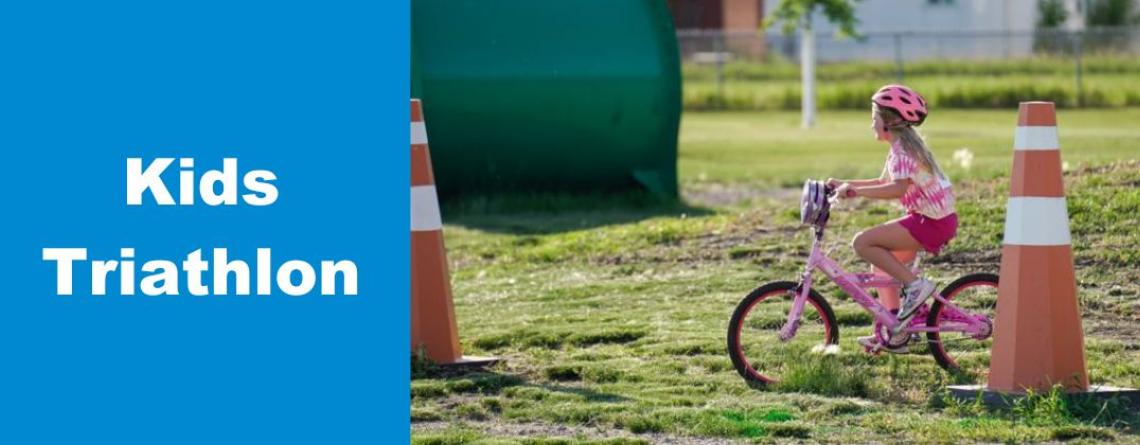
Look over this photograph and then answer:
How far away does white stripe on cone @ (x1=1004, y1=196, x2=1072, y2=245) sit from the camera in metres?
6.36

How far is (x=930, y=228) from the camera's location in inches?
277

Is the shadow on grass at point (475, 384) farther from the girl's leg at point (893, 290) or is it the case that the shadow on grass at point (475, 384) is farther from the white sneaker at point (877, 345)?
the girl's leg at point (893, 290)

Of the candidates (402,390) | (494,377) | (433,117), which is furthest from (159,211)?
(433,117)

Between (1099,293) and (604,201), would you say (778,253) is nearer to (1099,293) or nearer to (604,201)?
(1099,293)

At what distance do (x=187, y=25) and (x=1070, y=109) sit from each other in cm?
2668

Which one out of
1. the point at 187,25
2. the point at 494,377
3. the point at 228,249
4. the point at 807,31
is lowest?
the point at 494,377

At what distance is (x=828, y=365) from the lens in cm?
690

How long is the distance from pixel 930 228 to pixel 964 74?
29475 millimetres

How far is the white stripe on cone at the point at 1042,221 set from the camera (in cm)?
636

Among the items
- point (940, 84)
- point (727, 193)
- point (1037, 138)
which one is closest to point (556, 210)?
point (727, 193)

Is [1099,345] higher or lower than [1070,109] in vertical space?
lower

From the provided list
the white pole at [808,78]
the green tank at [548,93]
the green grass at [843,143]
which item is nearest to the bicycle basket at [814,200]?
the green grass at [843,143]

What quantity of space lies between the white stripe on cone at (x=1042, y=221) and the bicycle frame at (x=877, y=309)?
0.79m

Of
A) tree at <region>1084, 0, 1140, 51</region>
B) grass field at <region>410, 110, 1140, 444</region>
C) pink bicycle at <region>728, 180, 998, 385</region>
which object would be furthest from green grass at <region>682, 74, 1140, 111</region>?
pink bicycle at <region>728, 180, 998, 385</region>
